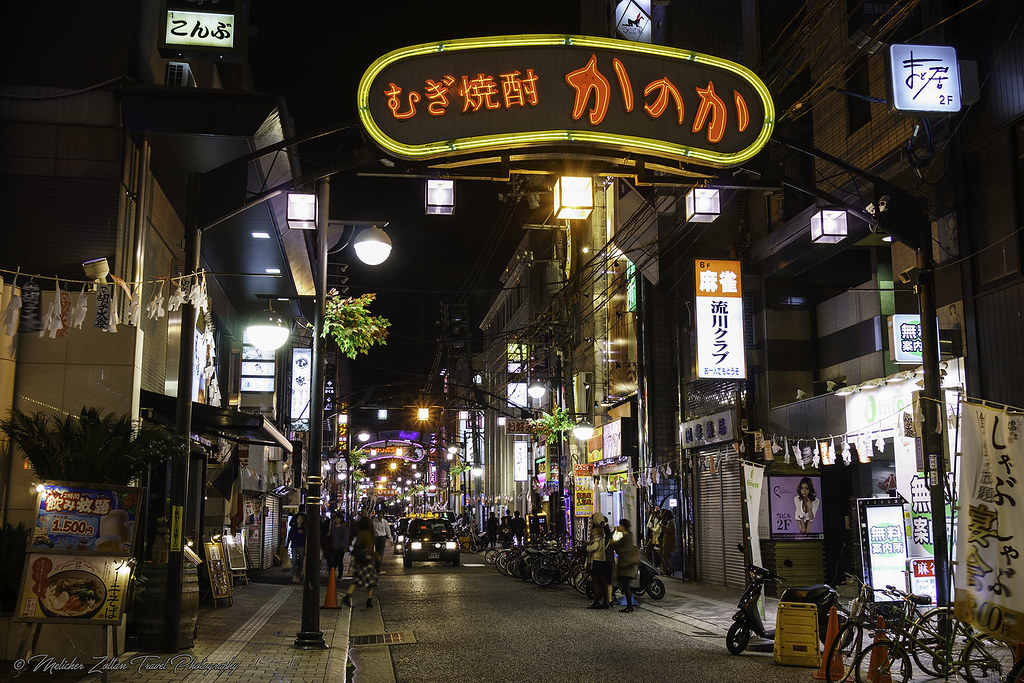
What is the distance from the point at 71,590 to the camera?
10.4 meters

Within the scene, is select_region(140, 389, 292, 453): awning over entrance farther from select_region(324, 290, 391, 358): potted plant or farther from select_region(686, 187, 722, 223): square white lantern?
select_region(686, 187, 722, 223): square white lantern

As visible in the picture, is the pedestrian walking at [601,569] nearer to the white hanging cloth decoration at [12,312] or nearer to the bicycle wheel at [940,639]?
the bicycle wheel at [940,639]

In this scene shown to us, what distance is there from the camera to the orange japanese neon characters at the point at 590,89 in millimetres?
11578

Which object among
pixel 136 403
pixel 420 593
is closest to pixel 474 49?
pixel 136 403

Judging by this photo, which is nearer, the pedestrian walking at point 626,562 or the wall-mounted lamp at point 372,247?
the wall-mounted lamp at point 372,247

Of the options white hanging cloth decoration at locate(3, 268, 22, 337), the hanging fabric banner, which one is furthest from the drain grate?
white hanging cloth decoration at locate(3, 268, 22, 337)

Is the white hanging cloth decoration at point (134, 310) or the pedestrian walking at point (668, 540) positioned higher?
the white hanging cloth decoration at point (134, 310)

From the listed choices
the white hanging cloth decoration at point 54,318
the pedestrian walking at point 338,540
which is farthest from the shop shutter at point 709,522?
the white hanging cloth decoration at point 54,318

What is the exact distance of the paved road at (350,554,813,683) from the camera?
11727 mm

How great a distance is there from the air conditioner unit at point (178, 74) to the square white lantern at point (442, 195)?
7580mm

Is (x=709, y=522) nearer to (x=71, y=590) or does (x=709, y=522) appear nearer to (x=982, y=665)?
(x=982, y=665)

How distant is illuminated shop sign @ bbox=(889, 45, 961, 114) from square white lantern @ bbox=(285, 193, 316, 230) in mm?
Answer: 8815

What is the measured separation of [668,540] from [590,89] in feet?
62.5

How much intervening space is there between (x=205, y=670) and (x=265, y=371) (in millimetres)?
19159
